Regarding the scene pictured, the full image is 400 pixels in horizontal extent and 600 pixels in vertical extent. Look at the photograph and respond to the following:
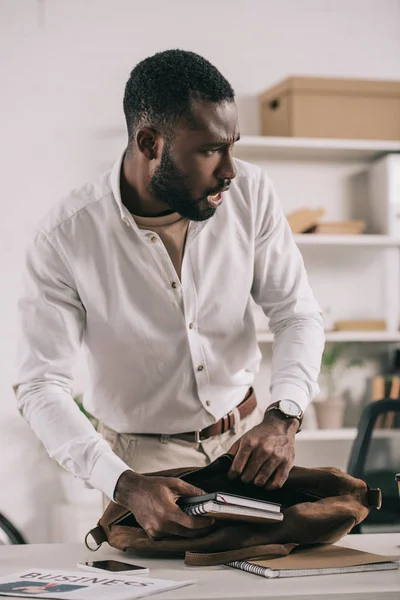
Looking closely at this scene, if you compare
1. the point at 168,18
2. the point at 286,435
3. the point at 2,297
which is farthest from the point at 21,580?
the point at 168,18

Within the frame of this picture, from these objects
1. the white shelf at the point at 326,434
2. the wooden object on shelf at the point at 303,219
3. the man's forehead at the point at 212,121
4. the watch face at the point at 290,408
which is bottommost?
the white shelf at the point at 326,434

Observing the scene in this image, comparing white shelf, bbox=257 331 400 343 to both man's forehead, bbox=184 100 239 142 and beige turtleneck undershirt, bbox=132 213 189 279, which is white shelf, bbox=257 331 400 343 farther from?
man's forehead, bbox=184 100 239 142

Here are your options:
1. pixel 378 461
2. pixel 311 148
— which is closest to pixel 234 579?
pixel 378 461

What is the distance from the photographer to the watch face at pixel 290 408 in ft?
4.91

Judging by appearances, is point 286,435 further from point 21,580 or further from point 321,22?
point 321,22

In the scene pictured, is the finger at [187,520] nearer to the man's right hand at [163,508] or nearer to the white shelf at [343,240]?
the man's right hand at [163,508]

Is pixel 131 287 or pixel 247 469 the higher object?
pixel 131 287

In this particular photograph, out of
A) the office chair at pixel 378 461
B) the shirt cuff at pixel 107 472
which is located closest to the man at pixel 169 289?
the shirt cuff at pixel 107 472

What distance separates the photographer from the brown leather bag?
4.10 ft

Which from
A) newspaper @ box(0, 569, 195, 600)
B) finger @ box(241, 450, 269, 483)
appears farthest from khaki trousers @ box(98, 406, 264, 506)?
newspaper @ box(0, 569, 195, 600)

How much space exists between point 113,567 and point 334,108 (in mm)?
2637

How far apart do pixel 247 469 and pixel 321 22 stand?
289 cm

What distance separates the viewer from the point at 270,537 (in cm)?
126

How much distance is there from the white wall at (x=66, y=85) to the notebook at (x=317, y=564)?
7.94 feet
